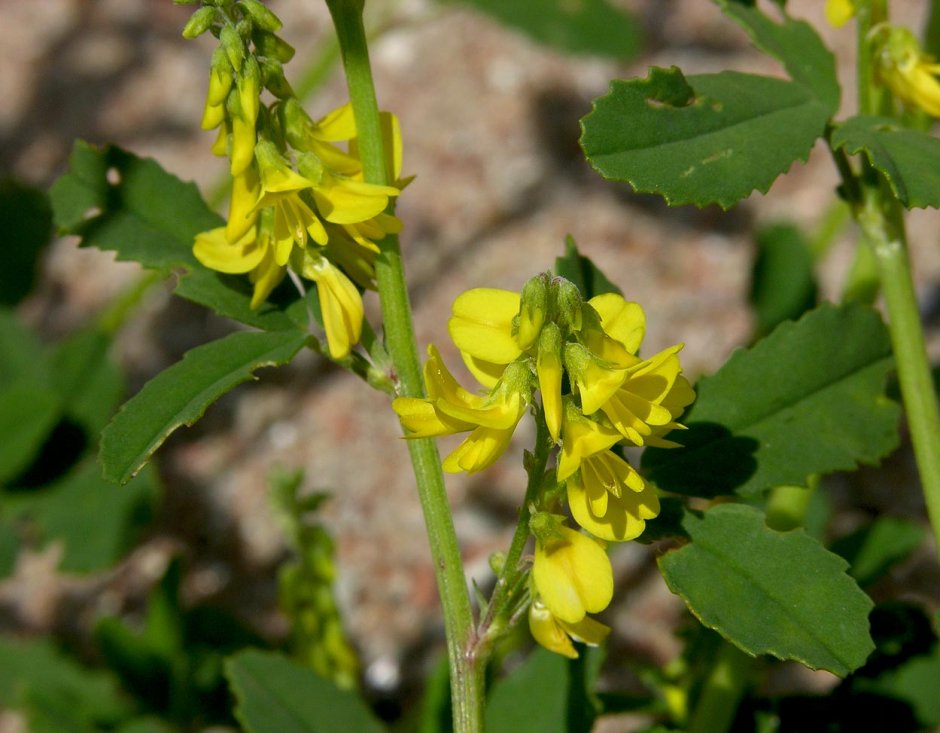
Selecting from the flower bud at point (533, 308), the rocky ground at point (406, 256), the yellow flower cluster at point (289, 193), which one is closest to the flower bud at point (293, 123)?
the yellow flower cluster at point (289, 193)

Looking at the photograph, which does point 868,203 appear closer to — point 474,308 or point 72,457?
point 474,308

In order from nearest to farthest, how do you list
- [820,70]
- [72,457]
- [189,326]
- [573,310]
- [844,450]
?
1. [573,310]
2. [844,450]
3. [820,70]
4. [72,457]
5. [189,326]

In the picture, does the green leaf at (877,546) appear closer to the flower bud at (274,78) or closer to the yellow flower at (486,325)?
the yellow flower at (486,325)

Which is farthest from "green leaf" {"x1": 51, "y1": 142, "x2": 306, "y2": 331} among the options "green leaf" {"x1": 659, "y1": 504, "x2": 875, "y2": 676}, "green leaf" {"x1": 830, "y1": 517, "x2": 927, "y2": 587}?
"green leaf" {"x1": 830, "y1": 517, "x2": 927, "y2": 587}

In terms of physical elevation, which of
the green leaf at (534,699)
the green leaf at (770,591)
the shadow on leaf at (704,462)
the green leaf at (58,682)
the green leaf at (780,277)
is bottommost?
the green leaf at (58,682)

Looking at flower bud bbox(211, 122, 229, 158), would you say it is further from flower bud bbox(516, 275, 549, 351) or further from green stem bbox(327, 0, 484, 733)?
flower bud bbox(516, 275, 549, 351)

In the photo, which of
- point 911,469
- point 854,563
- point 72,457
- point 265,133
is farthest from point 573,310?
point 911,469
